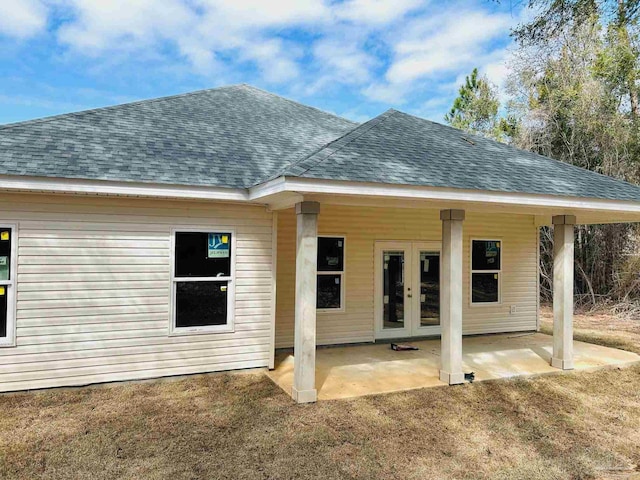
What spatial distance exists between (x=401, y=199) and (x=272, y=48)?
16096 millimetres

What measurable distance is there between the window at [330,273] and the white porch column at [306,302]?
2763 millimetres

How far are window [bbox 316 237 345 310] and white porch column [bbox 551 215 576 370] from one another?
353 centimetres

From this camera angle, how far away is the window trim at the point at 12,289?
5.44 metres

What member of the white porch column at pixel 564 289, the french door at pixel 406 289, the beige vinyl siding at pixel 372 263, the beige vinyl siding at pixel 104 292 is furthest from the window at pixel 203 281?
the white porch column at pixel 564 289

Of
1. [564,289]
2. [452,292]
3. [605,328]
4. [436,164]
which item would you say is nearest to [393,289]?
[452,292]

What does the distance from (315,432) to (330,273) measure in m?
3.94

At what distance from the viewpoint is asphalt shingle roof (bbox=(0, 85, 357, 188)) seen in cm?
568

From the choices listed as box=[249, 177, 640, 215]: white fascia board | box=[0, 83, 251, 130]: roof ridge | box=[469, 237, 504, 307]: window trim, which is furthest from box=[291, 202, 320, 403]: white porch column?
box=[469, 237, 504, 307]: window trim

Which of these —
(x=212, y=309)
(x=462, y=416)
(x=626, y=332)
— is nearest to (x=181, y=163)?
(x=212, y=309)

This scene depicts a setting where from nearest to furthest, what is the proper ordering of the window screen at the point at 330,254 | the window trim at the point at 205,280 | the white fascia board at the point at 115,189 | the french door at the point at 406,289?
the white fascia board at the point at 115,189
the window trim at the point at 205,280
the window screen at the point at 330,254
the french door at the point at 406,289

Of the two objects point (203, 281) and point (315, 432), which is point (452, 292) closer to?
point (315, 432)

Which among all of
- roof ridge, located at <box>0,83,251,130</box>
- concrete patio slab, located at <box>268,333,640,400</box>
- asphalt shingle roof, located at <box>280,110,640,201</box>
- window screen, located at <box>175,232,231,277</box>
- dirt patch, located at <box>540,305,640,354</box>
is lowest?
dirt patch, located at <box>540,305,640,354</box>

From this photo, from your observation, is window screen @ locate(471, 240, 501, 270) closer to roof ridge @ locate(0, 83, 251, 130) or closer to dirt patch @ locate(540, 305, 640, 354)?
dirt patch @ locate(540, 305, 640, 354)

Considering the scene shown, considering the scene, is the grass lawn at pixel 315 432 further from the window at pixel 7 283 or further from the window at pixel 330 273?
the window at pixel 330 273
